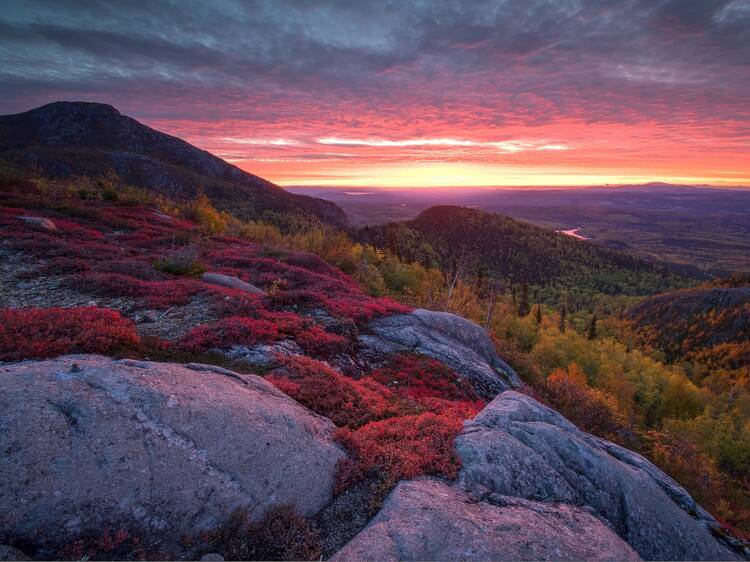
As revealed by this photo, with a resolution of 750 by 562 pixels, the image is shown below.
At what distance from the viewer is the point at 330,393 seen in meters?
9.90

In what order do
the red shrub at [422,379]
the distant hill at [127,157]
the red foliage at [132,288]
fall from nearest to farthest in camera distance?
the red shrub at [422,379] < the red foliage at [132,288] < the distant hill at [127,157]

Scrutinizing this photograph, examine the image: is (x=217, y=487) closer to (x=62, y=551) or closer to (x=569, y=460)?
(x=62, y=551)

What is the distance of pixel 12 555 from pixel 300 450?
12.7 feet

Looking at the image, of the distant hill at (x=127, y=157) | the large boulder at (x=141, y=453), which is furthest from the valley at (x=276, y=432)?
the distant hill at (x=127, y=157)

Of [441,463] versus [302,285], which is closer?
[441,463]

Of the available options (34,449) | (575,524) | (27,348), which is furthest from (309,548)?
(27,348)

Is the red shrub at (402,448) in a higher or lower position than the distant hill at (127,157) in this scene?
lower

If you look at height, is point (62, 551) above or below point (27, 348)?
below

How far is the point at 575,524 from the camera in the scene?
253 inches

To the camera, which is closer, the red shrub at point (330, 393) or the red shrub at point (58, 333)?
the red shrub at point (58, 333)

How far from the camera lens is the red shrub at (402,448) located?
6918 mm

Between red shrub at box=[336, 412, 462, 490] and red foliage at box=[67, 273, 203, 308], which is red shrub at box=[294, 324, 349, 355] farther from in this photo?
red foliage at box=[67, 273, 203, 308]

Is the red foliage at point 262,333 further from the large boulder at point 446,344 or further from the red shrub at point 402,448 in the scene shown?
the red shrub at point 402,448

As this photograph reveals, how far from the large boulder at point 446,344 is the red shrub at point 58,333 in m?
8.32
